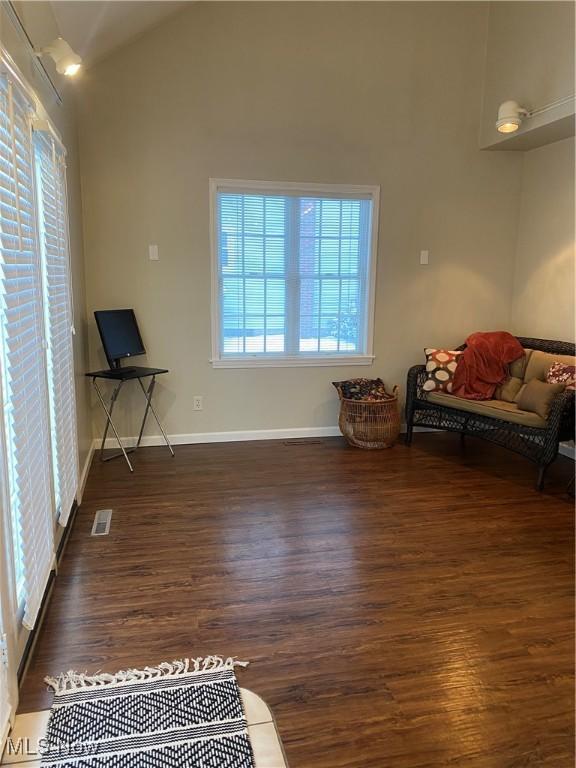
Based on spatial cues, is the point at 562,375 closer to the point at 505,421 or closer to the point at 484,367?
the point at 505,421

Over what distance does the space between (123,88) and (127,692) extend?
3.83 metres

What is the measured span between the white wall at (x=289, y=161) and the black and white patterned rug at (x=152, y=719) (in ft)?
8.75

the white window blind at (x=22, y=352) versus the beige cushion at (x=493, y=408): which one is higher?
the white window blind at (x=22, y=352)

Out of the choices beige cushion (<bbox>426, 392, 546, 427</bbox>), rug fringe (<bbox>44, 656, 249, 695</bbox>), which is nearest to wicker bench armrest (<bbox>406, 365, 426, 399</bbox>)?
beige cushion (<bbox>426, 392, 546, 427</bbox>)

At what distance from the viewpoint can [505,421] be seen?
148 inches

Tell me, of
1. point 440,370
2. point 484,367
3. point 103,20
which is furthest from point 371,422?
point 103,20

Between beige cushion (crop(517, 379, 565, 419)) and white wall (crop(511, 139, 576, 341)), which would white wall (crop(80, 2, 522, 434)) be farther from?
beige cushion (crop(517, 379, 565, 419))

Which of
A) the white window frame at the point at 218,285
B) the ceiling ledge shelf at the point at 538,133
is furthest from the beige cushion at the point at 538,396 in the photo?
the ceiling ledge shelf at the point at 538,133

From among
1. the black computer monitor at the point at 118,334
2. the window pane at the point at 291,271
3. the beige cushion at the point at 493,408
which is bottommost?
the beige cushion at the point at 493,408

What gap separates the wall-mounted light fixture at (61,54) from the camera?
7.58 ft

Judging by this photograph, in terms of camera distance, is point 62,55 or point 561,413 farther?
point 561,413

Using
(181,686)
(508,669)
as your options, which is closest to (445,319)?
(508,669)

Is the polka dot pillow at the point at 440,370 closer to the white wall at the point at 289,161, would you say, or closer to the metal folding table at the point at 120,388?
the white wall at the point at 289,161

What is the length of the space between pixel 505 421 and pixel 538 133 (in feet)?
7.12
